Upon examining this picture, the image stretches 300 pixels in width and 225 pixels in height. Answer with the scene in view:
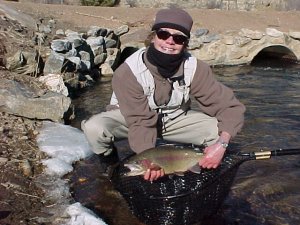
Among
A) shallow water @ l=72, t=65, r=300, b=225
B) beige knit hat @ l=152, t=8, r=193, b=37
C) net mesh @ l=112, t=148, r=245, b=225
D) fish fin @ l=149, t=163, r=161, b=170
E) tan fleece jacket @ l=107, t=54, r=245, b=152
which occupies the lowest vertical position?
shallow water @ l=72, t=65, r=300, b=225

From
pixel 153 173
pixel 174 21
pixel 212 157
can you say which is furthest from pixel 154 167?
pixel 174 21

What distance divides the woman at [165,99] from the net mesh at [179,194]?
17 cm

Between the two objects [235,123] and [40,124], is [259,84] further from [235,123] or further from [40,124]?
[235,123]

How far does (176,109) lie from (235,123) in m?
0.73

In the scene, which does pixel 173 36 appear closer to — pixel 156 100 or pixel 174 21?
pixel 174 21

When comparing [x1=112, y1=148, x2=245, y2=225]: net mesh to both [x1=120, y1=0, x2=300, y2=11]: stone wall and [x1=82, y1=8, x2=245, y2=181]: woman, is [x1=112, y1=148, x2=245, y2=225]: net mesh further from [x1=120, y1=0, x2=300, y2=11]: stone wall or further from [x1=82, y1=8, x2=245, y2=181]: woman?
[x1=120, y1=0, x2=300, y2=11]: stone wall

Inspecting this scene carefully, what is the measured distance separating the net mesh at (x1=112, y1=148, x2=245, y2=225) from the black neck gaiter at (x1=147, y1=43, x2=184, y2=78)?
0.86 metres

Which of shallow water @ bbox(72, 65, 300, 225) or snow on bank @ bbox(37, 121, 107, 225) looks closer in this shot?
snow on bank @ bbox(37, 121, 107, 225)

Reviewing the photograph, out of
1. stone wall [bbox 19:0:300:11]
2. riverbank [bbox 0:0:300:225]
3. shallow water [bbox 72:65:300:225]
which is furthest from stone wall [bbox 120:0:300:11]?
shallow water [bbox 72:65:300:225]

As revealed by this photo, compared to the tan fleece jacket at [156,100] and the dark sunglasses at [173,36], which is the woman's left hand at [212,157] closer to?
the tan fleece jacket at [156,100]

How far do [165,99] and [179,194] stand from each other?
39.0 inches

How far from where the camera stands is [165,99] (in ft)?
14.3

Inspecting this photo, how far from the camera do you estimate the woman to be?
388 centimetres

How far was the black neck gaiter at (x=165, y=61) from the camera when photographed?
3945 millimetres
